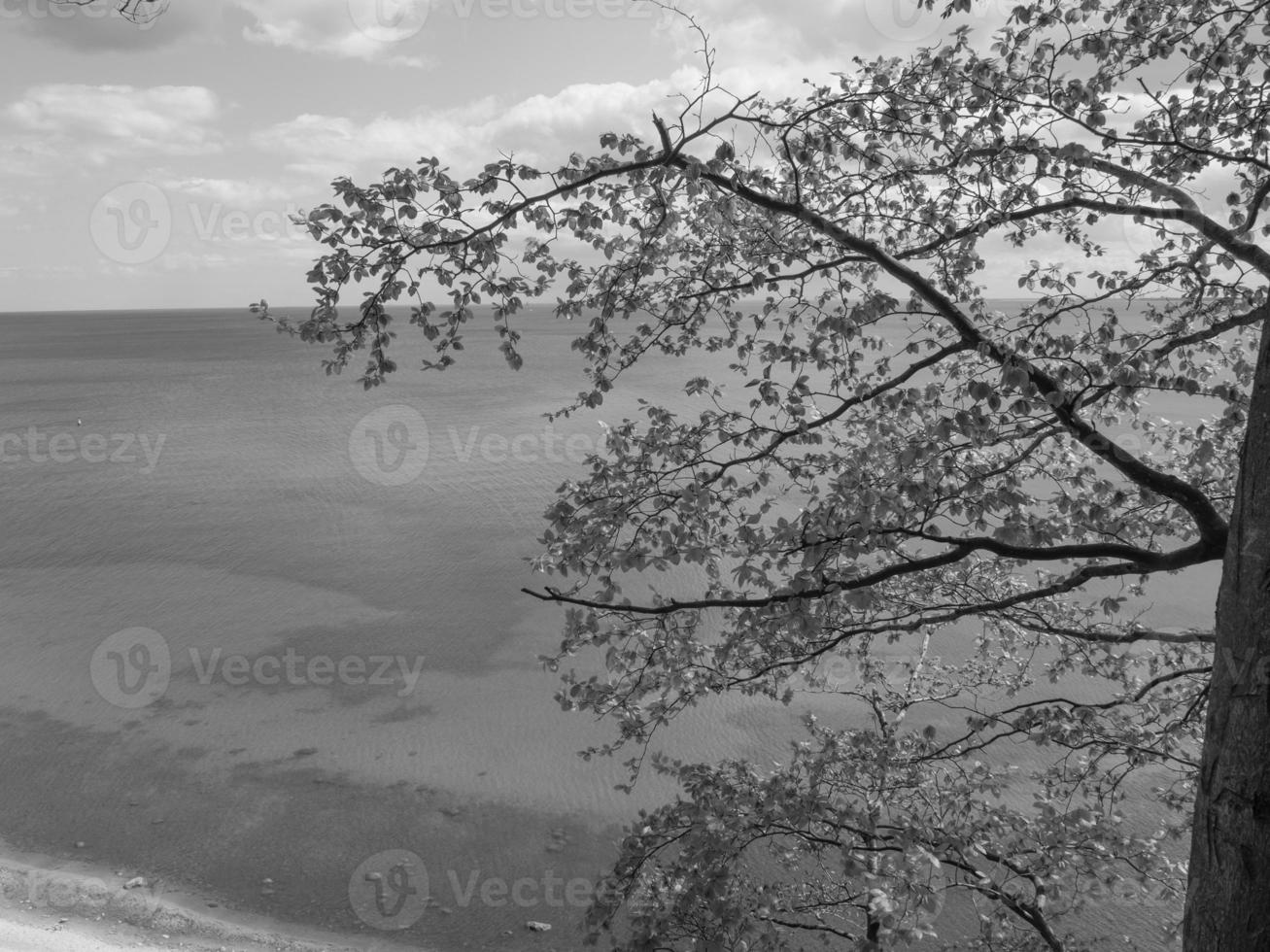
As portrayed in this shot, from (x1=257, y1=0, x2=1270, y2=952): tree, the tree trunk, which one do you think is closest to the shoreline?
(x1=257, y1=0, x2=1270, y2=952): tree

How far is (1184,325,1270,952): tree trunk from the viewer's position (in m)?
3.80

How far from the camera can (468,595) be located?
21391 millimetres

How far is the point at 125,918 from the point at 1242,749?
A: 39.4ft

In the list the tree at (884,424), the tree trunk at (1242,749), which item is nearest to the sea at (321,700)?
the tree at (884,424)

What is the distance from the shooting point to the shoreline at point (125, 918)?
34.6 ft

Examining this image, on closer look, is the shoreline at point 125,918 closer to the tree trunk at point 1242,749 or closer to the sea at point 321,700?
the sea at point 321,700

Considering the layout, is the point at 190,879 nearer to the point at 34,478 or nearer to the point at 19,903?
the point at 19,903

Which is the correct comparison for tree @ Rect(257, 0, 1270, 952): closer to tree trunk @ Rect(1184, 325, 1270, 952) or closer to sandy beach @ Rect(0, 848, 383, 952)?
tree trunk @ Rect(1184, 325, 1270, 952)

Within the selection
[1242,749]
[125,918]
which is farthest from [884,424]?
[125,918]

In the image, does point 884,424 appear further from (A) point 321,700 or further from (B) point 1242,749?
(A) point 321,700

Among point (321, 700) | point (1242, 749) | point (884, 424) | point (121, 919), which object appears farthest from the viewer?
point (321, 700)

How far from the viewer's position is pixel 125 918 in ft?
36.3

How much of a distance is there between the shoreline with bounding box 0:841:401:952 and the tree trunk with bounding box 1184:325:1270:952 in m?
9.54

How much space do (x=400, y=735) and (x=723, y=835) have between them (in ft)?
34.1
